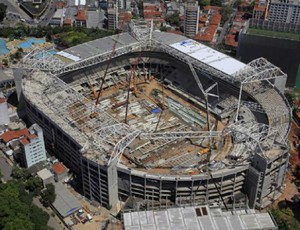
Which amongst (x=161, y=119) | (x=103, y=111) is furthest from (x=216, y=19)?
(x=103, y=111)

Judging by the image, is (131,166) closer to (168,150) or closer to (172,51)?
(168,150)

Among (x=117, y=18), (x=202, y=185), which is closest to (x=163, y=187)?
(x=202, y=185)

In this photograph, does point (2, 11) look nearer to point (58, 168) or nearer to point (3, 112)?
point (3, 112)

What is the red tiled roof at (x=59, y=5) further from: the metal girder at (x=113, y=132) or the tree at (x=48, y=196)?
the tree at (x=48, y=196)

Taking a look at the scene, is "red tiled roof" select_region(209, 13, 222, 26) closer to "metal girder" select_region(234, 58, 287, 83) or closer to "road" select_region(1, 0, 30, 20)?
"metal girder" select_region(234, 58, 287, 83)

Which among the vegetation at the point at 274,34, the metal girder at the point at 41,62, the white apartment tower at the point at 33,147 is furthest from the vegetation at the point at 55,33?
the white apartment tower at the point at 33,147

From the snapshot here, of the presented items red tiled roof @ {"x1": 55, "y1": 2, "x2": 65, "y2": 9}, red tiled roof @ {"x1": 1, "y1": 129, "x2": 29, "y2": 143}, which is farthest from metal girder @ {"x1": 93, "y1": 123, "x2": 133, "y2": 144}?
red tiled roof @ {"x1": 55, "y1": 2, "x2": 65, "y2": 9}
